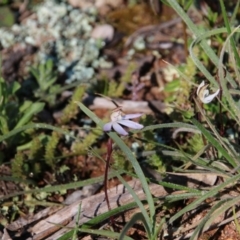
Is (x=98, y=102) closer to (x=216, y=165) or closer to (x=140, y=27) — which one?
Result: (x=140, y=27)

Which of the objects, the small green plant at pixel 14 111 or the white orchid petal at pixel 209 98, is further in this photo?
the small green plant at pixel 14 111

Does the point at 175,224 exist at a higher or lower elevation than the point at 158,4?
lower

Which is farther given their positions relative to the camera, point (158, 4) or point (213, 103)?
point (158, 4)

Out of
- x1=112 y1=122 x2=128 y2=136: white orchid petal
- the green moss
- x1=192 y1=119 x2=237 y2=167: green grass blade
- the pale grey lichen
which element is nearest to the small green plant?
the green moss

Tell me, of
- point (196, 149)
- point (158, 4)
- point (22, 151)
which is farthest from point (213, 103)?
point (158, 4)

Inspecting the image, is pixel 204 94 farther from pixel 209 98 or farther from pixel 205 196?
pixel 205 196

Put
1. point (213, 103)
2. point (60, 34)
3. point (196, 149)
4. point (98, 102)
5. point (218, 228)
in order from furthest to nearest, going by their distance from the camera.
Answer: point (60, 34) → point (98, 102) → point (213, 103) → point (196, 149) → point (218, 228)

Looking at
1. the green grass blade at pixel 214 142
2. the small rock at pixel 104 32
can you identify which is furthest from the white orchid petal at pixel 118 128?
the small rock at pixel 104 32

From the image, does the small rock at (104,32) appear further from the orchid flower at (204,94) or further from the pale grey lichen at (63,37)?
the orchid flower at (204,94)
